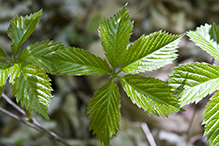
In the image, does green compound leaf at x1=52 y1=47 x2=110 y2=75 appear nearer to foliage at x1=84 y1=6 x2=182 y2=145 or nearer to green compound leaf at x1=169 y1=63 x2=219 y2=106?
foliage at x1=84 y1=6 x2=182 y2=145

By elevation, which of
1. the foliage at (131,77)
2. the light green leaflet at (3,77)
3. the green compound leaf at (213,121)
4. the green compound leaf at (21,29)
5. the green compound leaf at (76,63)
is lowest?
the green compound leaf at (213,121)

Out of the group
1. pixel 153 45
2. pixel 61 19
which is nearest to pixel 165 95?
pixel 153 45

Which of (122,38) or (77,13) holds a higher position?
(77,13)

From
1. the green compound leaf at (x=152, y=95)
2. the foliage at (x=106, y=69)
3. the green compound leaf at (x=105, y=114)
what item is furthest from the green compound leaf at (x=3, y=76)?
the green compound leaf at (x=152, y=95)

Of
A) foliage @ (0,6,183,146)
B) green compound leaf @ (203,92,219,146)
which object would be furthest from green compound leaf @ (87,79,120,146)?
green compound leaf @ (203,92,219,146)

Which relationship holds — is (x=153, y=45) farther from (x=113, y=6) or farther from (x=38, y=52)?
(x=113, y=6)

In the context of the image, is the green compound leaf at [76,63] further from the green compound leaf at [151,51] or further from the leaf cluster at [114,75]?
the green compound leaf at [151,51]
